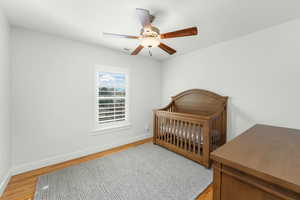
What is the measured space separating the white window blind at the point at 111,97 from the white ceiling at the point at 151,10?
3.12 ft

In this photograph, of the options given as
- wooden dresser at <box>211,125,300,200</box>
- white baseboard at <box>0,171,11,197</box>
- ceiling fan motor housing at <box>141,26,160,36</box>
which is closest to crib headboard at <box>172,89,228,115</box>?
wooden dresser at <box>211,125,300,200</box>

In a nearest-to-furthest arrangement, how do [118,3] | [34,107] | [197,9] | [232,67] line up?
[118,3] → [197,9] → [34,107] → [232,67]

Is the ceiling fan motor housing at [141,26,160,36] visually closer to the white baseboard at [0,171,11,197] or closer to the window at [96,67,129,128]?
the window at [96,67,129,128]

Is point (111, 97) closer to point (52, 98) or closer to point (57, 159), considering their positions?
point (52, 98)

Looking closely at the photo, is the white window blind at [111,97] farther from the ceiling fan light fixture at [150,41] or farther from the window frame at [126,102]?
the ceiling fan light fixture at [150,41]

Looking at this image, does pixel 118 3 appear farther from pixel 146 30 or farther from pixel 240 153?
pixel 240 153

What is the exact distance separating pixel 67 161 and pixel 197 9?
321 cm

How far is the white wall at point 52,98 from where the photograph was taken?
1.95 m

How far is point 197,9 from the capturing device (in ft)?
5.19

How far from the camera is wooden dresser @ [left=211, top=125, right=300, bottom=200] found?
60cm

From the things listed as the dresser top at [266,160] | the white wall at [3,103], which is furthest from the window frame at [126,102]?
the dresser top at [266,160]

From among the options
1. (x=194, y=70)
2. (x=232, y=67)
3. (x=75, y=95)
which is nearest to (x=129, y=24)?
(x=75, y=95)

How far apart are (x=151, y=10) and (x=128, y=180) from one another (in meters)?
2.33

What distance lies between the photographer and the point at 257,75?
2.12m
